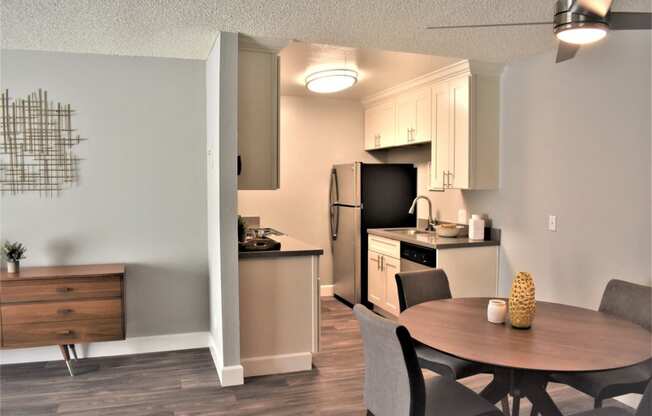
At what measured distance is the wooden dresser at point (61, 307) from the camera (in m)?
3.50

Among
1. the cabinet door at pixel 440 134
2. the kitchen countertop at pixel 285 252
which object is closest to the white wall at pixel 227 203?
the kitchen countertop at pixel 285 252

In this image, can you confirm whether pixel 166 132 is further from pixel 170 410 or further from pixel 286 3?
pixel 170 410

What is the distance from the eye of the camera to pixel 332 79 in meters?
4.58

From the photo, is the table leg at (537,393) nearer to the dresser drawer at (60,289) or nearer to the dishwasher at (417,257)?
the dishwasher at (417,257)

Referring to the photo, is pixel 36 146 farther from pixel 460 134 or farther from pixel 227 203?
pixel 460 134

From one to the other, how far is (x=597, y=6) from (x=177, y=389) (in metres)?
3.15

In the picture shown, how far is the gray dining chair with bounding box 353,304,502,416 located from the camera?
6.33ft

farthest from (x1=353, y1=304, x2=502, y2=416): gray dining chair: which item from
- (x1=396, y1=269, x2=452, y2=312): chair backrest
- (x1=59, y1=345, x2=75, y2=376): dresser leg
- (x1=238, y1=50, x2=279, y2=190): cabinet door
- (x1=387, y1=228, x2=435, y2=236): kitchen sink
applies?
(x1=387, y1=228, x2=435, y2=236): kitchen sink

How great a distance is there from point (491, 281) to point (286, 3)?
2802 millimetres

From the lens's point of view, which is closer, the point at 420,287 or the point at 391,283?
the point at 420,287

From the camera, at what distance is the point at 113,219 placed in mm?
4023

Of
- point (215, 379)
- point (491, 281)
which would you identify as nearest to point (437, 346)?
point (215, 379)

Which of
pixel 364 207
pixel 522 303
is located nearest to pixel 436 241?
pixel 364 207

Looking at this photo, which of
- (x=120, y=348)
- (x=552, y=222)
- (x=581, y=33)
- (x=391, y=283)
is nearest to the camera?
(x=581, y=33)
